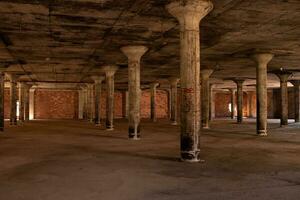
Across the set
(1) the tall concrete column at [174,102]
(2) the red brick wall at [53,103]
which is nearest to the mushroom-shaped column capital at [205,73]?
(1) the tall concrete column at [174,102]

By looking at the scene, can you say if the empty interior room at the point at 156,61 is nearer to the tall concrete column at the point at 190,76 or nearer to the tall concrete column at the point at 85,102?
the tall concrete column at the point at 190,76

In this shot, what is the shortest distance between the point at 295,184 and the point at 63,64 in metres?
20.3

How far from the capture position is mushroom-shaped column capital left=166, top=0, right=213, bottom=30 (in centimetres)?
1031

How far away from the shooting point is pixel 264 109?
68.4 ft

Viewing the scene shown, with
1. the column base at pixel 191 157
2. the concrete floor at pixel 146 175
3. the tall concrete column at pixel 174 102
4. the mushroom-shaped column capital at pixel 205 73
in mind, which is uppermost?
the mushroom-shaped column capital at pixel 205 73

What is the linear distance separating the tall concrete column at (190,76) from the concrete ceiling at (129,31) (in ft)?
2.76

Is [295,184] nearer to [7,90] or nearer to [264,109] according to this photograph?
[264,109]

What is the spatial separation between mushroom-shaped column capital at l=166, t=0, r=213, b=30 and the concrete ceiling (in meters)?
0.51

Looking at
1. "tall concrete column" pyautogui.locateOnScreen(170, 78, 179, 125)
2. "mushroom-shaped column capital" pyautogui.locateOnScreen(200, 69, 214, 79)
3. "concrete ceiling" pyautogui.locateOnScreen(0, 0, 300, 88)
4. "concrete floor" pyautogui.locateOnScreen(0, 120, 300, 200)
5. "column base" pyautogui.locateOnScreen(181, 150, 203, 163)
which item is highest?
"concrete ceiling" pyautogui.locateOnScreen(0, 0, 300, 88)

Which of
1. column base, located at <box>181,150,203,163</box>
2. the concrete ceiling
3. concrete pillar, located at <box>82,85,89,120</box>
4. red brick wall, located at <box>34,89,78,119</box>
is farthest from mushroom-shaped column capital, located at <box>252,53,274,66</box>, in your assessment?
red brick wall, located at <box>34,89,78,119</box>

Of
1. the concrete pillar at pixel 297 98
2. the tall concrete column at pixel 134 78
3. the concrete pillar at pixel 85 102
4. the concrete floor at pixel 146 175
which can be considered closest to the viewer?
the concrete floor at pixel 146 175

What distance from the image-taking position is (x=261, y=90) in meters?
20.9

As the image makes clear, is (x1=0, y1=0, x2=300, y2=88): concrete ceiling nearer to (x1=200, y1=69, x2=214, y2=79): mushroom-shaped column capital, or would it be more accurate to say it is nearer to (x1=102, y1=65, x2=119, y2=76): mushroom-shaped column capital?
(x1=102, y1=65, x2=119, y2=76): mushroom-shaped column capital

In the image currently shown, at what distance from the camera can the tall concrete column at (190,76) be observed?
33.9 feet
